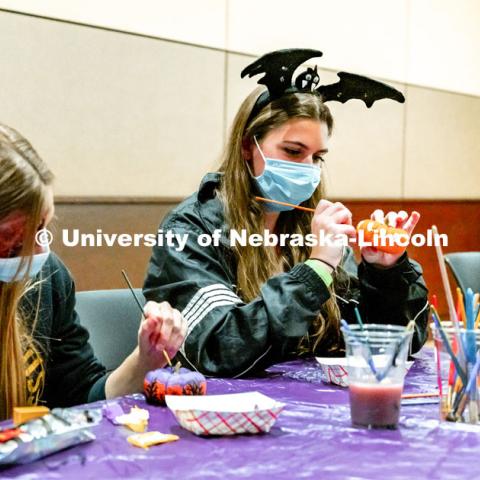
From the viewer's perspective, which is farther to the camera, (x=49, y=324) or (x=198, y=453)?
(x=49, y=324)

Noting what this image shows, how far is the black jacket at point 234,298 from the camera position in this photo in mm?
1721

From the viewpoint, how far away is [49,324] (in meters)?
1.66

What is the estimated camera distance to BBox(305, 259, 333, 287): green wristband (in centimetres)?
174

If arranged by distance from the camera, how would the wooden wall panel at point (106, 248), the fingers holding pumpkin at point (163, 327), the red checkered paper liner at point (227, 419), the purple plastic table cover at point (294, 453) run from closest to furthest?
the purple plastic table cover at point (294, 453)
the red checkered paper liner at point (227, 419)
the fingers holding pumpkin at point (163, 327)
the wooden wall panel at point (106, 248)

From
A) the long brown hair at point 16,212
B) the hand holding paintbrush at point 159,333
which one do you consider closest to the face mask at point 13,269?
the long brown hair at point 16,212

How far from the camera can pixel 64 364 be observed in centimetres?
168

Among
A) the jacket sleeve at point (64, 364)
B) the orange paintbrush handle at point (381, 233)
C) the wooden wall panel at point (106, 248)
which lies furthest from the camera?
the wooden wall panel at point (106, 248)

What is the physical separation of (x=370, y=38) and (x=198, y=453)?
3349 millimetres

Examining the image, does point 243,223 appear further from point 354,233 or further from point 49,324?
point 49,324

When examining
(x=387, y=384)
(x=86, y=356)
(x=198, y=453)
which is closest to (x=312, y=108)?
(x=86, y=356)

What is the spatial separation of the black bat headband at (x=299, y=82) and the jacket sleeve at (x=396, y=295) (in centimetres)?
47

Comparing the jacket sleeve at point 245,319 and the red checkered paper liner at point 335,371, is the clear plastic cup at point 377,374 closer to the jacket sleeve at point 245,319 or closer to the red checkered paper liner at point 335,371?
the red checkered paper liner at point 335,371

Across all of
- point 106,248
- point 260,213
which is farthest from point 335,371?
point 106,248

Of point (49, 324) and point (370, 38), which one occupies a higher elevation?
point (370, 38)
